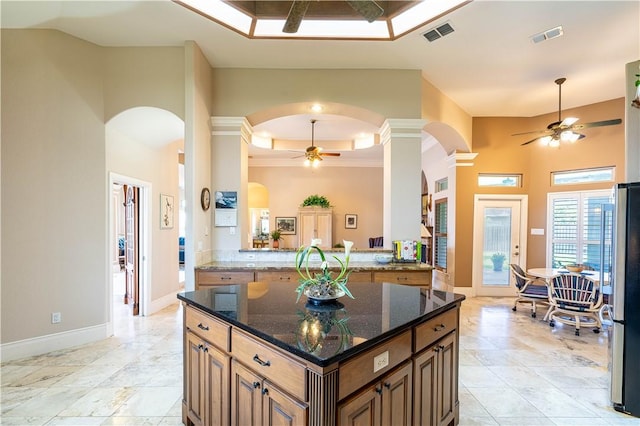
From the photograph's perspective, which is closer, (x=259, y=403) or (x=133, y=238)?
(x=259, y=403)

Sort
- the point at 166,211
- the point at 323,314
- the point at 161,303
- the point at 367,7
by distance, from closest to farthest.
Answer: the point at 323,314
the point at 367,7
the point at 161,303
the point at 166,211

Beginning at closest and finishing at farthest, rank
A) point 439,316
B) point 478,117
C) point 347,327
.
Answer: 1. point 347,327
2. point 439,316
3. point 478,117

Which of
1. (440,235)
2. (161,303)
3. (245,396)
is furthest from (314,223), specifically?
(245,396)

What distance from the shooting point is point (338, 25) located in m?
2.89

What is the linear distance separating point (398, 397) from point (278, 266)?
2430 millimetres

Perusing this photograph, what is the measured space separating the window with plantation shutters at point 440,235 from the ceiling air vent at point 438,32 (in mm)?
3964

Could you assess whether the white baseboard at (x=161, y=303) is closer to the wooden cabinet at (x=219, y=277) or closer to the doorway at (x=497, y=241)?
the wooden cabinet at (x=219, y=277)

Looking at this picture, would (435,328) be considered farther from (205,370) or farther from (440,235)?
(440,235)

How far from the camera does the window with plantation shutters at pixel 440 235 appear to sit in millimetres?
6738

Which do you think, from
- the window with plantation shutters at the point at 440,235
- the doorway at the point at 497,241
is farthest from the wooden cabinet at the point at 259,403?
the window with plantation shutters at the point at 440,235

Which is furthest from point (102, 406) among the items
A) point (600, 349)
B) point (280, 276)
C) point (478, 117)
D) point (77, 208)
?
point (478, 117)

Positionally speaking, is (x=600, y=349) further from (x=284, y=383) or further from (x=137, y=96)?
(x=137, y=96)

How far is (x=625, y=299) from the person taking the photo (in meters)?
2.31

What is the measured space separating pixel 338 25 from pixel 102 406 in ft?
12.9
